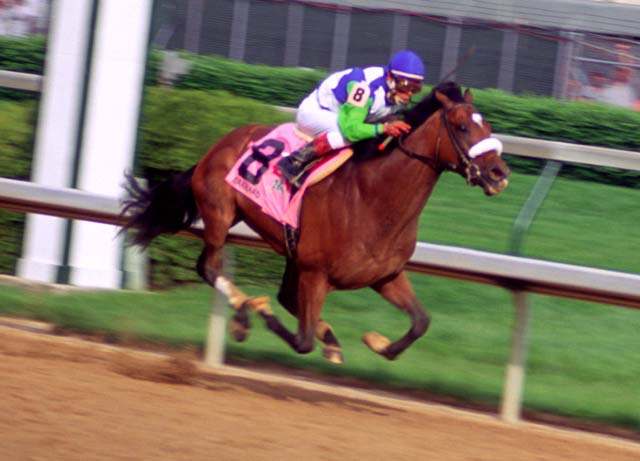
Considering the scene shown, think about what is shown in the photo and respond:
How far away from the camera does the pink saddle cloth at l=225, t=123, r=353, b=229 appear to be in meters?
5.86

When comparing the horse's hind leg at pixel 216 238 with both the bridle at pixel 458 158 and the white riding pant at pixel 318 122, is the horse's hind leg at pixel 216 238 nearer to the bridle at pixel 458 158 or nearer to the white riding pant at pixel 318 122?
the white riding pant at pixel 318 122

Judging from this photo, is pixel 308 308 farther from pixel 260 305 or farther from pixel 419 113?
pixel 419 113

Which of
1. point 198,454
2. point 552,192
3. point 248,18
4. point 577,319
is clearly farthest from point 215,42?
point 198,454

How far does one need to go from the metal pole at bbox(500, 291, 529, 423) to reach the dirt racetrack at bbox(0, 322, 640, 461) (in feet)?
0.28

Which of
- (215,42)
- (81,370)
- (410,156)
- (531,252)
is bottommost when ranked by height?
(81,370)

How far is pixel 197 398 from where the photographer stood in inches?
227

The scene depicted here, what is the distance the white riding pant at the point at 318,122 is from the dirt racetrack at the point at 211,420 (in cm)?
135

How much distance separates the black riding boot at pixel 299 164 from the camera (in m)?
5.89

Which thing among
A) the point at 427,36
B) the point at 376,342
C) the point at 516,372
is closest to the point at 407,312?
the point at 376,342

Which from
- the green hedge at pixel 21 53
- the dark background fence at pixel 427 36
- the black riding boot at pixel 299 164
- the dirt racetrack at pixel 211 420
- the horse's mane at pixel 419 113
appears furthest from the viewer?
the green hedge at pixel 21 53

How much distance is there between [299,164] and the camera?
5.93 metres

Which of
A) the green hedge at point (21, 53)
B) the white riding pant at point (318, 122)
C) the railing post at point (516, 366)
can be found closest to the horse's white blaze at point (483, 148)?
the white riding pant at point (318, 122)

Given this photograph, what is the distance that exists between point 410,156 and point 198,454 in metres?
1.81

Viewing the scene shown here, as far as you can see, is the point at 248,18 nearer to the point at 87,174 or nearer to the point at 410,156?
the point at 87,174
